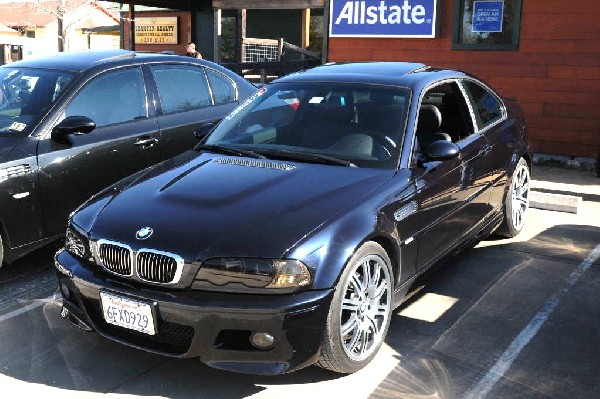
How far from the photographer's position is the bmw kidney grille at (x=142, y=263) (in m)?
3.06

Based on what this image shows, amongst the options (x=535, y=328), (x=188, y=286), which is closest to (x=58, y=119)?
(x=188, y=286)

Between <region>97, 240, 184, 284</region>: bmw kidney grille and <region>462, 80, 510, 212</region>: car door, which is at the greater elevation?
<region>462, 80, 510, 212</region>: car door

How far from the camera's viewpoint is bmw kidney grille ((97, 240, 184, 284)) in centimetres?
306

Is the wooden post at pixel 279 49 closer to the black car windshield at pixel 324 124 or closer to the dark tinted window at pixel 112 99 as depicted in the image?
the dark tinted window at pixel 112 99

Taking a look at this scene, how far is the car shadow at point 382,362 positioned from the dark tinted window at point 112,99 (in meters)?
1.59

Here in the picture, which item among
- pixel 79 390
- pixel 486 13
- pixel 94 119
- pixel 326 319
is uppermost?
pixel 486 13

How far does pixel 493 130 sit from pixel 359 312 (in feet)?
8.20

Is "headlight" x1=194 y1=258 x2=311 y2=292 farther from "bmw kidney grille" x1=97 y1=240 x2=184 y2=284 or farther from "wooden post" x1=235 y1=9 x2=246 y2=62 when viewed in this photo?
"wooden post" x1=235 y1=9 x2=246 y2=62

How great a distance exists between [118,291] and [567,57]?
7814 millimetres

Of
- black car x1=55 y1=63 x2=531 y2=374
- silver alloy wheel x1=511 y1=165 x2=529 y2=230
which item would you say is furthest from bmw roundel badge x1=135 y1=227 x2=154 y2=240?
silver alloy wheel x1=511 y1=165 x2=529 y2=230

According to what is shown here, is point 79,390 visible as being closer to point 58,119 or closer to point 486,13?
point 58,119

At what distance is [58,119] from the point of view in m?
4.90

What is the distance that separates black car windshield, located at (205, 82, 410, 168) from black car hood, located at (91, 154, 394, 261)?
8.1 inches

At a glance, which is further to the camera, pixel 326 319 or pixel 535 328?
pixel 535 328
